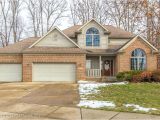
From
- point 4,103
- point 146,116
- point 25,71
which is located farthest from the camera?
point 25,71

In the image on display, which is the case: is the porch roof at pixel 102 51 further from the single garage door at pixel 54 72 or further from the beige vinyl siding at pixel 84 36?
the single garage door at pixel 54 72

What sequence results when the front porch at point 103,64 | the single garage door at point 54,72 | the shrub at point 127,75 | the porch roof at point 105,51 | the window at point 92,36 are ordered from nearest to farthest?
1. the shrub at point 127,75
2. the single garage door at point 54,72
3. the porch roof at point 105,51
4. the window at point 92,36
5. the front porch at point 103,64

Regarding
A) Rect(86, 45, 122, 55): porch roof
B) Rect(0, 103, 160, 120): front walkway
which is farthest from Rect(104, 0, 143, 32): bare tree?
Rect(0, 103, 160, 120): front walkway

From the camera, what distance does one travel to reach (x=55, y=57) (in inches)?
1136

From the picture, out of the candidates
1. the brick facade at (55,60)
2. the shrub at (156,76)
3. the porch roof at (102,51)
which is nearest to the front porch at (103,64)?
the porch roof at (102,51)

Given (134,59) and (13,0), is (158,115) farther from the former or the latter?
(13,0)

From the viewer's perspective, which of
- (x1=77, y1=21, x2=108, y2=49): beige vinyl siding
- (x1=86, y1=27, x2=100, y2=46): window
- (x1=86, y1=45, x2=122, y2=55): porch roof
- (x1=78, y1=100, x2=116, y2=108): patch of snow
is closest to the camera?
(x1=78, y1=100, x2=116, y2=108): patch of snow

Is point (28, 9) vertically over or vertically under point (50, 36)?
over

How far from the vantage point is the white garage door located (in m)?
29.2

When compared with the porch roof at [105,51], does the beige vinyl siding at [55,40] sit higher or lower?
higher

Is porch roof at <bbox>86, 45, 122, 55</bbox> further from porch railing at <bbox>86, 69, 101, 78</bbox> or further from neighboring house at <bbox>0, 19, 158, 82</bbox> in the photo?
porch railing at <bbox>86, 69, 101, 78</bbox>

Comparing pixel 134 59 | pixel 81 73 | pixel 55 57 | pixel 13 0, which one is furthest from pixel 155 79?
pixel 13 0

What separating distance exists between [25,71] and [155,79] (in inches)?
483

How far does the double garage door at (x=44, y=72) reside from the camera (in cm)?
2872
